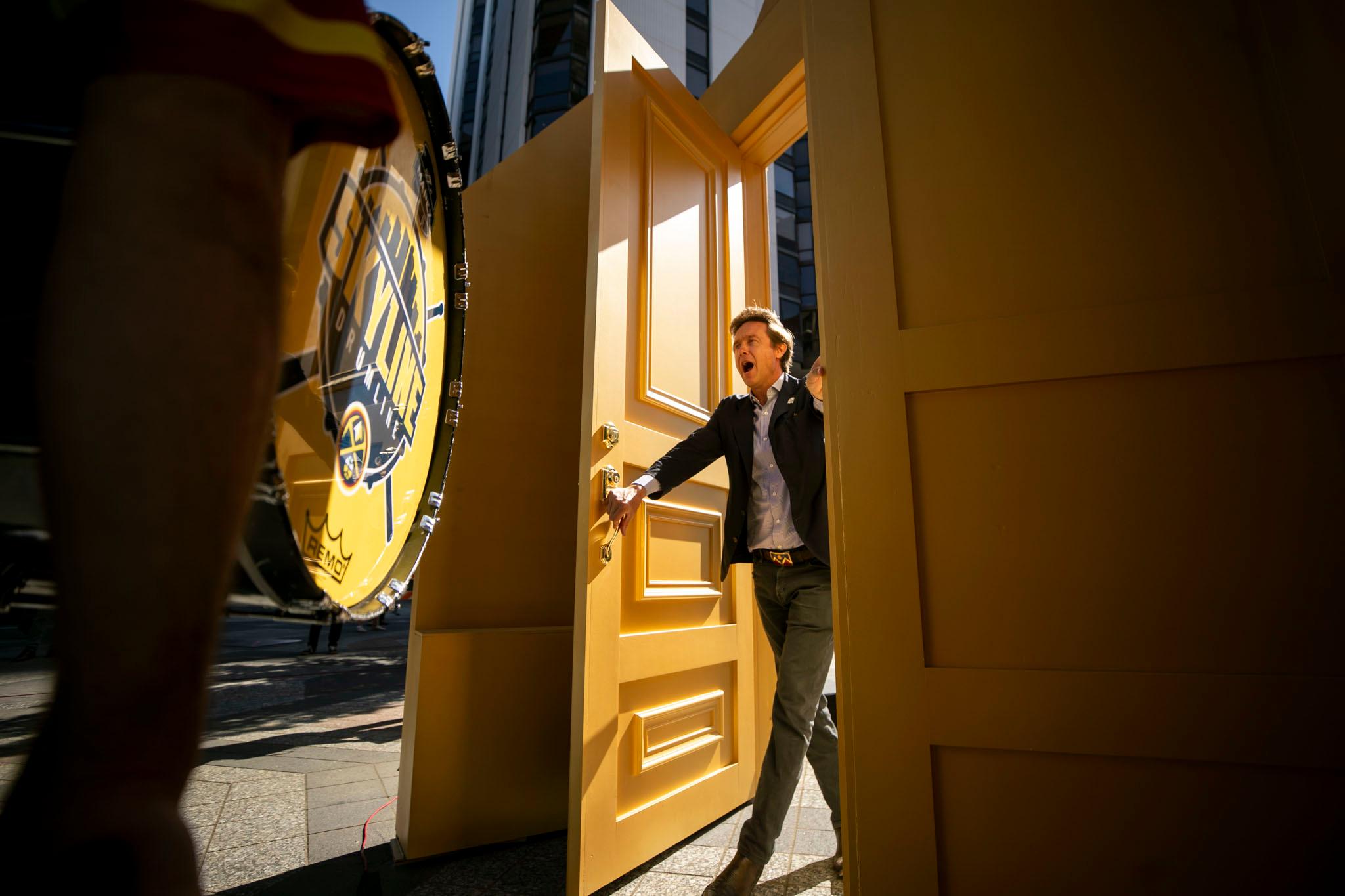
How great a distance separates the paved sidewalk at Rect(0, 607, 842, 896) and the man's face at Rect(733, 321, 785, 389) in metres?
1.68

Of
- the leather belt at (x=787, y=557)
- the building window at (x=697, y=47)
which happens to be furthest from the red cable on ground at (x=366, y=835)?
the building window at (x=697, y=47)

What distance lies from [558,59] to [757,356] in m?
21.1

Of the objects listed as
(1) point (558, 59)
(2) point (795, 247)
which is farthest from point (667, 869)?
(2) point (795, 247)

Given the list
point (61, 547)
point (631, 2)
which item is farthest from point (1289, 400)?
point (631, 2)

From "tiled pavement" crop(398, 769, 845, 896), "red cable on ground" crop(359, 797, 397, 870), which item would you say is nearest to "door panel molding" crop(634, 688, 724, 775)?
"tiled pavement" crop(398, 769, 845, 896)

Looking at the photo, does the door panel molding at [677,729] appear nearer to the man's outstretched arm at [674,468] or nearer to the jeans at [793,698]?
the jeans at [793,698]

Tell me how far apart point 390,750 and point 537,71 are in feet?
69.8

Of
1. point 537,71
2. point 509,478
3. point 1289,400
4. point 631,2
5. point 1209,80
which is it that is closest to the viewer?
point 1289,400

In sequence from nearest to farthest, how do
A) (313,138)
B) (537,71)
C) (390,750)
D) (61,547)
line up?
(61,547)
(313,138)
(390,750)
(537,71)

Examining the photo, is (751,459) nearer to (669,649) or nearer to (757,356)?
(757,356)

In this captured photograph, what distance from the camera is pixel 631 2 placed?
16594 mm

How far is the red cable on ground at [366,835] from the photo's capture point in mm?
1962

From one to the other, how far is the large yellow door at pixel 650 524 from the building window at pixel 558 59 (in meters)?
18.7

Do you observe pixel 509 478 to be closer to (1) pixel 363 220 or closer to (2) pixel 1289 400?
(1) pixel 363 220
